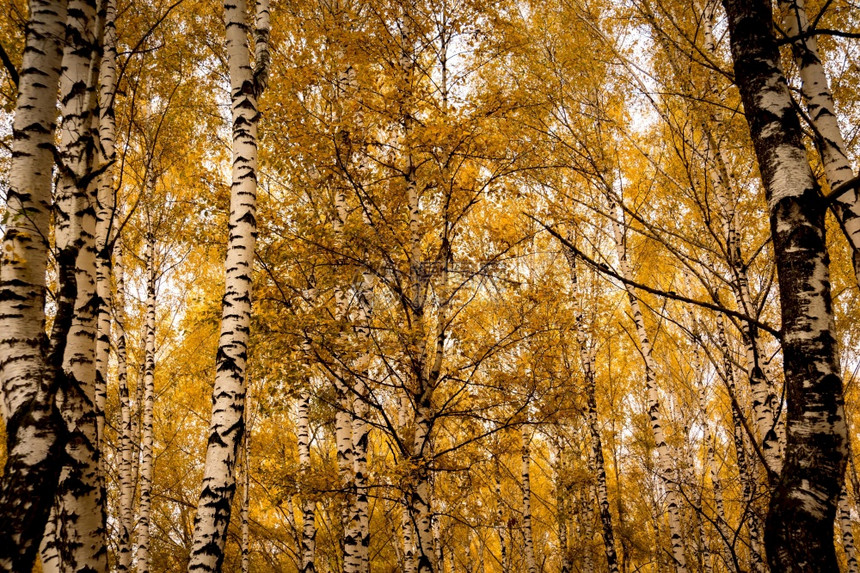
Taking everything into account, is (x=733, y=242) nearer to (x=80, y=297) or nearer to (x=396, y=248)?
(x=396, y=248)

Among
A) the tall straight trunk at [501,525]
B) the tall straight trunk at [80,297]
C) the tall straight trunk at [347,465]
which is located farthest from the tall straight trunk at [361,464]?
the tall straight trunk at [80,297]

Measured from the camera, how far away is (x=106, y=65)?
4.58 m

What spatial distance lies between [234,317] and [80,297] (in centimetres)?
107

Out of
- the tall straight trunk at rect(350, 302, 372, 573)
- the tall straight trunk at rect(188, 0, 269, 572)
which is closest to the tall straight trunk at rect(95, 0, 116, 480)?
the tall straight trunk at rect(188, 0, 269, 572)

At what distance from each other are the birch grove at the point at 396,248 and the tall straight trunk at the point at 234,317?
23 millimetres

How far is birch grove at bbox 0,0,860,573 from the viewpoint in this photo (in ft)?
5.91

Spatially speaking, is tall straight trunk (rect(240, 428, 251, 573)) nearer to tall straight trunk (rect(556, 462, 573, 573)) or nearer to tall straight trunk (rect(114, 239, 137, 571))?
tall straight trunk (rect(114, 239, 137, 571))

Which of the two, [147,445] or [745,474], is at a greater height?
[147,445]

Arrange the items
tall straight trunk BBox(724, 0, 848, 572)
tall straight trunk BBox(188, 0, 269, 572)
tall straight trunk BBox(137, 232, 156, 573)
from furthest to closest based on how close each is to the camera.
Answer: tall straight trunk BBox(137, 232, 156, 573) → tall straight trunk BBox(188, 0, 269, 572) → tall straight trunk BBox(724, 0, 848, 572)

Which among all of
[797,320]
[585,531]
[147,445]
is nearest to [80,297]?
[797,320]

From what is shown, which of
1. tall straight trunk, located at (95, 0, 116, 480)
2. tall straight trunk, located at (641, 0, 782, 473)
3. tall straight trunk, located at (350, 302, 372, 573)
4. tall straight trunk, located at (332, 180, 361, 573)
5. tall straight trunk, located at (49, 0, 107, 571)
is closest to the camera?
tall straight trunk, located at (49, 0, 107, 571)

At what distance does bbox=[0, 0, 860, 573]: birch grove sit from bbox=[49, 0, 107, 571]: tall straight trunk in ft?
0.06

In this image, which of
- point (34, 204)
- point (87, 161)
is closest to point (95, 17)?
point (87, 161)

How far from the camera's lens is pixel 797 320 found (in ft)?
4.98
